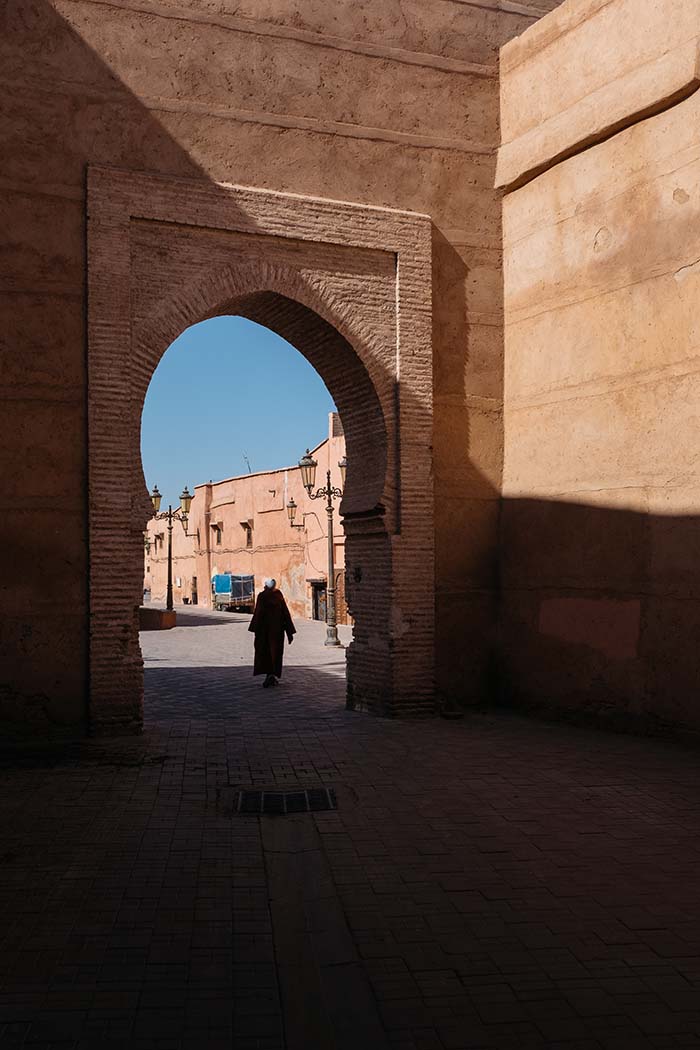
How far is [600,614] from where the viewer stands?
860 cm

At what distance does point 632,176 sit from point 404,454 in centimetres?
333

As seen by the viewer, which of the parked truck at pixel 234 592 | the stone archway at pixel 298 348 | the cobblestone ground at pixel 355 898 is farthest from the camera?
the parked truck at pixel 234 592

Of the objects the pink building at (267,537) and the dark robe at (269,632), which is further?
the pink building at (267,537)

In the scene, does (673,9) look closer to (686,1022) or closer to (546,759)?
(546,759)

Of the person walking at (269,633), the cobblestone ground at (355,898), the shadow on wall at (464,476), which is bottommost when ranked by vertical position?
the cobblestone ground at (355,898)

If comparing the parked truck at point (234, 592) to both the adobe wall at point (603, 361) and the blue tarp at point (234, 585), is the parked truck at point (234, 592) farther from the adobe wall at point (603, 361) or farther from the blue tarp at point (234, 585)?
the adobe wall at point (603, 361)

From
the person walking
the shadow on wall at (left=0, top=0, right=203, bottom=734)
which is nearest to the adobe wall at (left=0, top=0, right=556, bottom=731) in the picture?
the shadow on wall at (left=0, top=0, right=203, bottom=734)

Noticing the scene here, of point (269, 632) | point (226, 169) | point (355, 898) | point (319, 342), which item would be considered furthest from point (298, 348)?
point (355, 898)

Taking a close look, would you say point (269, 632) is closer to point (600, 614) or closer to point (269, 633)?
point (269, 633)

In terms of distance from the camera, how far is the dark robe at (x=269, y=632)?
11.7m

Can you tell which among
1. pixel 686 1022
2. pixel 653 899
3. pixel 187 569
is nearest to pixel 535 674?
pixel 653 899

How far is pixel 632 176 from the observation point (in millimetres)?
Result: 8328

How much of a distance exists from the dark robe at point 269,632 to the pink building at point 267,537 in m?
12.1

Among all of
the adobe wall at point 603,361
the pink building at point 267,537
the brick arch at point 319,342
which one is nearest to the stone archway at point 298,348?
the brick arch at point 319,342
